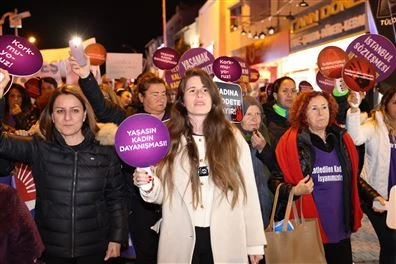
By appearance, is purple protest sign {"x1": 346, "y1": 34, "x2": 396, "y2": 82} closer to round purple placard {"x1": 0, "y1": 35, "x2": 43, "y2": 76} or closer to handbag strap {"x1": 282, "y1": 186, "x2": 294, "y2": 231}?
handbag strap {"x1": 282, "y1": 186, "x2": 294, "y2": 231}

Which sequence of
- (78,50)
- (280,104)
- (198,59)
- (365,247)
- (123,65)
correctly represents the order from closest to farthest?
(78,50), (280,104), (365,247), (198,59), (123,65)

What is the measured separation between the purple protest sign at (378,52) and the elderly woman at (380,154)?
0.88 meters

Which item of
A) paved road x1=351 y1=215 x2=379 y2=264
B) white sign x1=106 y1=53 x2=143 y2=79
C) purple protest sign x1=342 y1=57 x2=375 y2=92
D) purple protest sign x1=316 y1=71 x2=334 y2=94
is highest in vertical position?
white sign x1=106 y1=53 x2=143 y2=79

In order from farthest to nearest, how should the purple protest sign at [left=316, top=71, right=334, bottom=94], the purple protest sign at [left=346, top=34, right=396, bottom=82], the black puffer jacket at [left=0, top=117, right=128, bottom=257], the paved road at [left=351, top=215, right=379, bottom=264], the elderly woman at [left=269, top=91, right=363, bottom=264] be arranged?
the purple protest sign at [left=316, top=71, right=334, bottom=94], the paved road at [left=351, top=215, right=379, bottom=264], the purple protest sign at [left=346, top=34, right=396, bottom=82], the elderly woman at [left=269, top=91, right=363, bottom=264], the black puffer jacket at [left=0, top=117, right=128, bottom=257]

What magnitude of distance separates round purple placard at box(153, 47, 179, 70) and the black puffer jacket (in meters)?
4.59

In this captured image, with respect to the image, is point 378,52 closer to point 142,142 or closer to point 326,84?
point 326,84

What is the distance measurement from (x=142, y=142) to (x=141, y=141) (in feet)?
0.04

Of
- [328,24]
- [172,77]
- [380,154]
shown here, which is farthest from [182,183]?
[328,24]

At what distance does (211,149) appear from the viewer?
138 inches

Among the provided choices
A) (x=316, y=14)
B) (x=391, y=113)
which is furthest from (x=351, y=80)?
(x=316, y=14)

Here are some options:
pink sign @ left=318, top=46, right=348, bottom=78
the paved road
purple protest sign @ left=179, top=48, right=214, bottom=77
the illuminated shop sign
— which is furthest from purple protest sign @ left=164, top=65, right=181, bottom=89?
the illuminated shop sign

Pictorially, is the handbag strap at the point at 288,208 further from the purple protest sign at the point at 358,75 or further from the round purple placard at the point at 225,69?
the round purple placard at the point at 225,69

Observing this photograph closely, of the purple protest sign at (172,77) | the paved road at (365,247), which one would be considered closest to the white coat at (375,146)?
the paved road at (365,247)

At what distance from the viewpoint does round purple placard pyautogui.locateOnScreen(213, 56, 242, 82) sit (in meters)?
6.28
